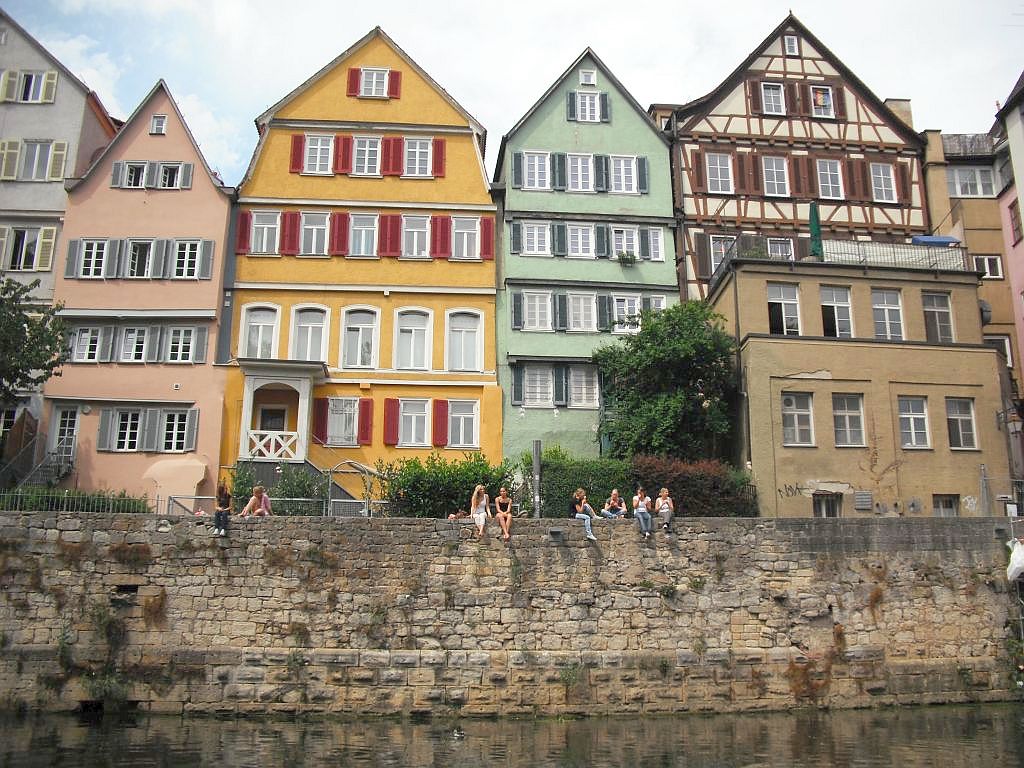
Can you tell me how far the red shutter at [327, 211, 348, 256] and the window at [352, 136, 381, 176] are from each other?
1827 millimetres

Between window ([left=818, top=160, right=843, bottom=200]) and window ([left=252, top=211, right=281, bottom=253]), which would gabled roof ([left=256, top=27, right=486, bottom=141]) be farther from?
window ([left=818, top=160, right=843, bottom=200])

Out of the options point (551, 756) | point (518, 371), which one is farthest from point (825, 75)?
point (551, 756)

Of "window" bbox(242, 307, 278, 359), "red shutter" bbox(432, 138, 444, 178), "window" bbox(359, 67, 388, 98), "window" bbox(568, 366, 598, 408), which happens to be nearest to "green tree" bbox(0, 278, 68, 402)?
"window" bbox(242, 307, 278, 359)

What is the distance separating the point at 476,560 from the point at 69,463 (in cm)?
1564

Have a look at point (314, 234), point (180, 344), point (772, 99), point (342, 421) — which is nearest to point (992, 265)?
point (772, 99)

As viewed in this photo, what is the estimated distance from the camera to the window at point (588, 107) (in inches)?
1368

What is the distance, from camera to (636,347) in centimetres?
2989

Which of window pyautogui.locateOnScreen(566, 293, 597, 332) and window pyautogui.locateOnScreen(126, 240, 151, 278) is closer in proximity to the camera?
window pyautogui.locateOnScreen(126, 240, 151, 278)

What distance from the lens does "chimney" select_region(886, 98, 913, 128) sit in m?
37.2

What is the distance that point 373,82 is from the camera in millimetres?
33688

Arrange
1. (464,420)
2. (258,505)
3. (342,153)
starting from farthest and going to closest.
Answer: (342,153)
(464,420)
(258,505)

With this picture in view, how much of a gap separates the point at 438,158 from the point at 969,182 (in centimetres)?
2122

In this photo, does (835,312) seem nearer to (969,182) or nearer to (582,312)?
(582,312)

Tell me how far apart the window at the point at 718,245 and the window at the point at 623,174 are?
11.4 feet
